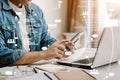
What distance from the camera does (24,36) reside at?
1.10 metres

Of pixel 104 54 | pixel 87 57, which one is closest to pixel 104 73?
pixel 104 54

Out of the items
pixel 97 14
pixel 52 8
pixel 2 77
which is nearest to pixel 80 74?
pixel 2 77

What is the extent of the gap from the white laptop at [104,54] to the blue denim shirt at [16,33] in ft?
0.66

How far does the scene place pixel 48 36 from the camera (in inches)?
49.4

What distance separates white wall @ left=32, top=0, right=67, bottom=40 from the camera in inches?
55.3

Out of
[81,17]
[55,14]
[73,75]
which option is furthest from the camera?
[81,17]

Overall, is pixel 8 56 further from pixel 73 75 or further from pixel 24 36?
pixel 73 75

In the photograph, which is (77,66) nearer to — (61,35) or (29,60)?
(29,60)

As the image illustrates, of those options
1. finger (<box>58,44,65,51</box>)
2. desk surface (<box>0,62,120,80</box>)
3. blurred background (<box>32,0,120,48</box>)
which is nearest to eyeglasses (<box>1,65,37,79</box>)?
desk surface (<box>0,62,120,80</box>)

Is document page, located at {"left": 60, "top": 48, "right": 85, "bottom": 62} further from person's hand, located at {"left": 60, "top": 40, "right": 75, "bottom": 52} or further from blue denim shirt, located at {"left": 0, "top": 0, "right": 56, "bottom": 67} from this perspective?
blue denim shirt, located at {"left": 0, "top": 0, "right": 56, "bottom": 67}

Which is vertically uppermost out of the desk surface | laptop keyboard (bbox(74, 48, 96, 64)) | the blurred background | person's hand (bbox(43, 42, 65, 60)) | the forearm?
the blurred background

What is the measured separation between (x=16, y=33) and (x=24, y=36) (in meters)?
0.04

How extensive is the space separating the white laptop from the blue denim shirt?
7.9 inches

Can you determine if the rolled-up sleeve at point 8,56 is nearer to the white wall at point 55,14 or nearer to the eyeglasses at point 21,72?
the eyeglasses at point 21,72
